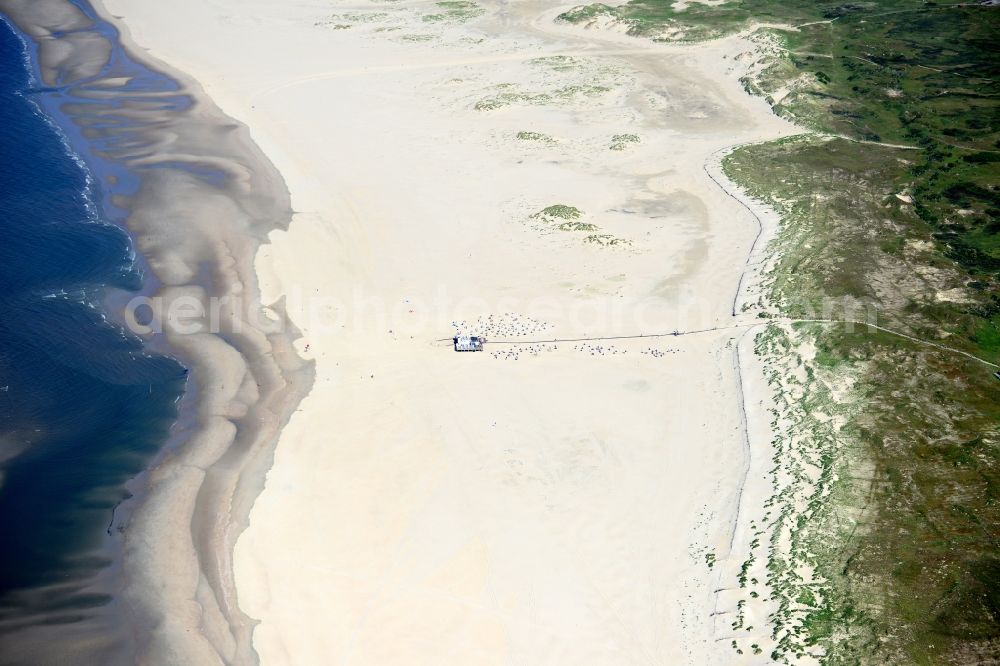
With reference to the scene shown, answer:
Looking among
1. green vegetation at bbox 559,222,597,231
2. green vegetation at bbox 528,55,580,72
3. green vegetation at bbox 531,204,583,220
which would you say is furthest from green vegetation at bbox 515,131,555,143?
green vegetation at bbox 528,55,580,72

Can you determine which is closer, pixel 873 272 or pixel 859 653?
pixel 859 653

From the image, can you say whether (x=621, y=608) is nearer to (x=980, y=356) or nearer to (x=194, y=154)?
(x=980, y=356)

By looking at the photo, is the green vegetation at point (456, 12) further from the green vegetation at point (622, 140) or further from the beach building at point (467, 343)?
the beach building at point (467, 343)

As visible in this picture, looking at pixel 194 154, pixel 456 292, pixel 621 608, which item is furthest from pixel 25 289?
pixel 621 608

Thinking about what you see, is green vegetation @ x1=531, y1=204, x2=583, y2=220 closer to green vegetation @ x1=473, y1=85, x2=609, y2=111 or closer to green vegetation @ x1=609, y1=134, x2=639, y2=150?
green vegetation @ x1=609, y1=134, x2=639, y2=150

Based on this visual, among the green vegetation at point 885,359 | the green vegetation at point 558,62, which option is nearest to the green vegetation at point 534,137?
the green vegetation at point 885,359

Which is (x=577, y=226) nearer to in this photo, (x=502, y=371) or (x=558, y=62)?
(x=502, y=371)

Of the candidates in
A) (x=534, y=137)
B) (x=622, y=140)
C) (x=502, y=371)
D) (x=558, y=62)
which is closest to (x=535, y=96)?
(x=534, y=137)
